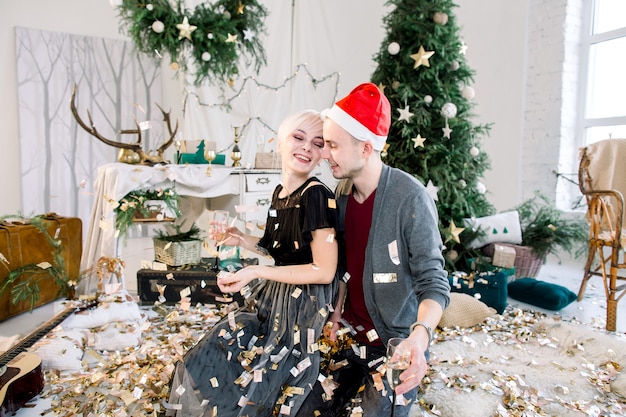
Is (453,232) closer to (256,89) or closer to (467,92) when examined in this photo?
(467,92)

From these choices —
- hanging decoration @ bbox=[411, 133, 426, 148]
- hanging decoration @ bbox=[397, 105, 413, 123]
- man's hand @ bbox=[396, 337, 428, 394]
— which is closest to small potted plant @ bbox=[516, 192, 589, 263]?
hanging decoration @ bbox=[411, 133, 426, 148]

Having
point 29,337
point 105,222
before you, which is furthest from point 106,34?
point 29,337

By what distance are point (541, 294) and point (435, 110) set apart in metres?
1.60

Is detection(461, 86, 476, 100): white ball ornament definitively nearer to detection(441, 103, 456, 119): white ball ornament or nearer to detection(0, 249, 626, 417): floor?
detection(441, 103, 456, 119): white ball ornament

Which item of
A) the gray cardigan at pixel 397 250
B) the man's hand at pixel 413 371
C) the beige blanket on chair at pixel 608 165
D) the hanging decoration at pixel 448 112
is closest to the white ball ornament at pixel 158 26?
the hanging decoration at pixel 448 112

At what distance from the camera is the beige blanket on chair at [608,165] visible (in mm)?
3340

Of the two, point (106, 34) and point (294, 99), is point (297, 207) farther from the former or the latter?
point (106, 34)

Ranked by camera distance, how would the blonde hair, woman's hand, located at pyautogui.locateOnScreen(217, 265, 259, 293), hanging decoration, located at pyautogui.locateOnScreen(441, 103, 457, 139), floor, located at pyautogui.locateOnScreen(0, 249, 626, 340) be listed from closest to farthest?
1. woman's hand, located at pyautogui.locateOnScreen(217, 265, 259, 293)
2. the blonde hair
3. floor, located at pyautogui.locateOnScreen(0, 249, 626, 340)
4. hanging decoration, located at pyautogui.locateOnScreen(441, 103, 457, 139)

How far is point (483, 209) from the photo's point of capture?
3891mm

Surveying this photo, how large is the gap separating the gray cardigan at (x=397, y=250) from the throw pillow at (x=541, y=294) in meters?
2.14

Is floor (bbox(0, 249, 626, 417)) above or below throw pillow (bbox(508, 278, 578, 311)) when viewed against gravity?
below

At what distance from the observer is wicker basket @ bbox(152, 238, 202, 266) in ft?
10.5

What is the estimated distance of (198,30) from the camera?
146 inches

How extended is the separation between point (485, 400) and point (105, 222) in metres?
2.45
